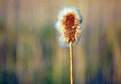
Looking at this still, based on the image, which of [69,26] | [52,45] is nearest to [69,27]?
[69,26]

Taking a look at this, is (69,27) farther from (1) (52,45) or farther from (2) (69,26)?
(1) (52,45)

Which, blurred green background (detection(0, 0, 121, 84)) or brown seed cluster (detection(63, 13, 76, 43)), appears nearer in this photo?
brown seed cluster (detection(63, 13, 76, 43))

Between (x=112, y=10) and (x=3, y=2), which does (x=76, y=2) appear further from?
(x=3, y=2)

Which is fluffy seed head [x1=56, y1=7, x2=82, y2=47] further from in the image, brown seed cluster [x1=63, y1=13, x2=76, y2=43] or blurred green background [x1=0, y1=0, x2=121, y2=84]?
blurred green background [x1=0, y1=0, x2=121, y2=84]

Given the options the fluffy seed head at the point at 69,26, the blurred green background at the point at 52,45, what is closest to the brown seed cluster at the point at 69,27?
the fluffy seed head at the point at 69,26

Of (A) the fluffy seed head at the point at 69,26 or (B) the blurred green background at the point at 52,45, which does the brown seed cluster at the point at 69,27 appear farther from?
(B) the blurred green background at the point at 52,45

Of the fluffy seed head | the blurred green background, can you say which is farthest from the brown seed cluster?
the blurred green background

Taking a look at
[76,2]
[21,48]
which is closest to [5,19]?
[21,48]

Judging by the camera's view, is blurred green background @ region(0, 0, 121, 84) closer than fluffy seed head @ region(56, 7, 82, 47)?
No
